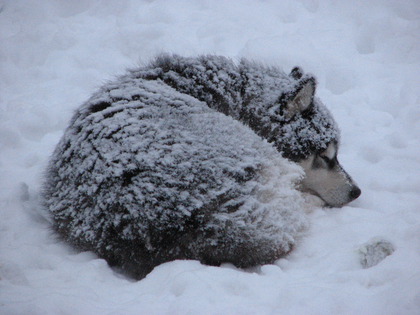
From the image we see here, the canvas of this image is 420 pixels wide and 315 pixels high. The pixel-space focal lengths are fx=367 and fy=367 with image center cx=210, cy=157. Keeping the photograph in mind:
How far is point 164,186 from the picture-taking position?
208 centimetres

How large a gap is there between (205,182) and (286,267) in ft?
2.36

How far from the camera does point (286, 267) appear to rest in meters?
2.22

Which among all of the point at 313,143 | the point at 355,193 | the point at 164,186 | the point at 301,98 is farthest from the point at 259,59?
the point at 164,186

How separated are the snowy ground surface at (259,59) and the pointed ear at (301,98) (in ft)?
2.74

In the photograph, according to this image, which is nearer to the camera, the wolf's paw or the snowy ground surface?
the snowy ground surface

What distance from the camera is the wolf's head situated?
3.00 m

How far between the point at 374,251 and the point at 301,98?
4.55 feet

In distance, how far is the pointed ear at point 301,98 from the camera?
2932mm

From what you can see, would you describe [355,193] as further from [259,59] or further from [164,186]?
[259,59]

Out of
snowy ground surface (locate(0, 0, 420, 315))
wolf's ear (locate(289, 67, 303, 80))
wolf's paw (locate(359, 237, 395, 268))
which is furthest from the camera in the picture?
wolf's ear (locate(289, 67, 303, 80))

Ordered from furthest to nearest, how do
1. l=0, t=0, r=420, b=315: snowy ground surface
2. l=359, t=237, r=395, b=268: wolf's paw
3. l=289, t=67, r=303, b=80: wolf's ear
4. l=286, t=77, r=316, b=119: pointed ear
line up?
l=289, t=67, r=303, b=80: wolf's ear
l=286, t=77, r=316, b=119: pointed ear
l=359, t=237, r=395, b=268: wolf's paw
l=0, t=0, r=420, b=315: snowy ground surface

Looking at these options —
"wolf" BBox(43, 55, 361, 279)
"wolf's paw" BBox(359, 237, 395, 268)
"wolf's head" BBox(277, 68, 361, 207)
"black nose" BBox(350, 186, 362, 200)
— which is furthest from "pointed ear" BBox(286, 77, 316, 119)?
"wolf's paw" BBox(359, 237, 395, 268)

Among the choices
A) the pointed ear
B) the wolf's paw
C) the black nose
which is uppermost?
the pointed ear

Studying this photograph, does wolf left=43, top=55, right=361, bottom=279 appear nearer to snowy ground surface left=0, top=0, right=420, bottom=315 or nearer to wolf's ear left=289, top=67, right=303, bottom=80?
snowy ground surface left=0, top=0, right=420, bottom=315
